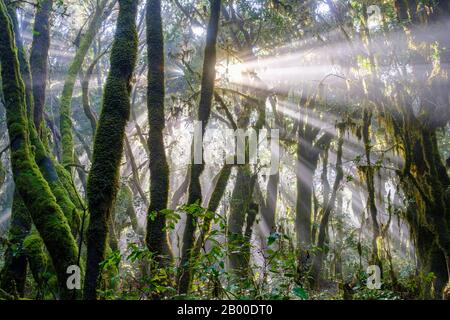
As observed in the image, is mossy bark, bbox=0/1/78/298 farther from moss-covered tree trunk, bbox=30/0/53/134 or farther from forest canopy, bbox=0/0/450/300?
moss-covered tree trunk, bbox=30/0/53/134

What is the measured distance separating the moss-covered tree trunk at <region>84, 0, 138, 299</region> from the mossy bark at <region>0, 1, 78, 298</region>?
0.80 metres

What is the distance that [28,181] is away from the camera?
5824mm

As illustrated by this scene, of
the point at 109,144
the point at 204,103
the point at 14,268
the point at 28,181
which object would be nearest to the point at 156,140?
the point at 109,144

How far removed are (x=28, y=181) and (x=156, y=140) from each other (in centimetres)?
192

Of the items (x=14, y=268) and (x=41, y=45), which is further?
(x=41, y=45)

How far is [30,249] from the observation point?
258 inches

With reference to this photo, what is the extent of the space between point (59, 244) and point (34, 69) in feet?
15.9

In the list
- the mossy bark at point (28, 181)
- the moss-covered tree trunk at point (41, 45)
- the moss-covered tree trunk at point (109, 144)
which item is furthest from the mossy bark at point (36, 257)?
the moss-covered tree trunk at point (41, 45)

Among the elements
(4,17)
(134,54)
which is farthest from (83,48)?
(134,54)

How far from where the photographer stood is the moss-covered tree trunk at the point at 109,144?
4980mm

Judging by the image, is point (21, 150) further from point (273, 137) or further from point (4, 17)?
point (273, 137)

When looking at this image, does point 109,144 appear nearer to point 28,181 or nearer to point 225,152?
point 28,181

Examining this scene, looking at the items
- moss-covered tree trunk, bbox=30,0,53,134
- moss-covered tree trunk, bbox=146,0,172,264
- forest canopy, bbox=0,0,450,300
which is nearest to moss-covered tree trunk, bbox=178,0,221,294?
forest canopy, bbox=0,0,450,300

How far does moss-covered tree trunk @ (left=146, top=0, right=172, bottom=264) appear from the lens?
6.14 metres
